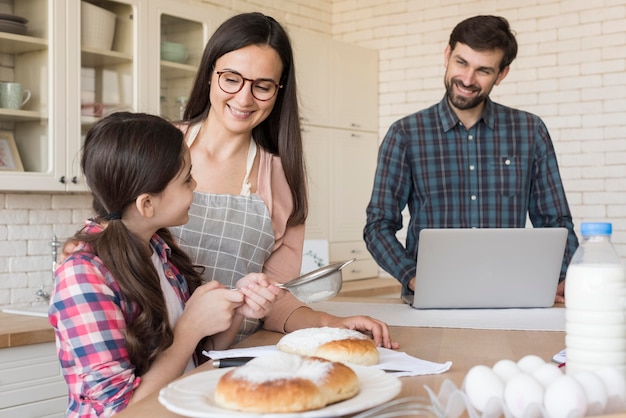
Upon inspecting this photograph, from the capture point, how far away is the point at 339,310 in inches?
85.7

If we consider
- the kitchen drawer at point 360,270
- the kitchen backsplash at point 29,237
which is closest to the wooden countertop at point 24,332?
the kitchen backsplash at point 29,237

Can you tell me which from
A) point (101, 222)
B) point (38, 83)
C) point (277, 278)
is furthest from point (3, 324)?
point (101, 222)

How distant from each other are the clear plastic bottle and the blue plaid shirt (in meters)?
A: 1.68

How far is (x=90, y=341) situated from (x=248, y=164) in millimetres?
838

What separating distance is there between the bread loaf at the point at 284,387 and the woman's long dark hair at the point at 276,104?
984mm

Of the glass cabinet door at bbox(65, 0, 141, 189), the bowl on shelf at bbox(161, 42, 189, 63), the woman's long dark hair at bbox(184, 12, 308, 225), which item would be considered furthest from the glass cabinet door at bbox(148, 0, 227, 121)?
the woman's long dark hair at bbox(184, 12, 308, 225)

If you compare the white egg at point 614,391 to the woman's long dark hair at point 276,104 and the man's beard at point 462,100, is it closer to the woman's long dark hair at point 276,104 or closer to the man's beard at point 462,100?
the woman's long dark hair at point 276,104

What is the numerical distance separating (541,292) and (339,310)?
0.55 metres

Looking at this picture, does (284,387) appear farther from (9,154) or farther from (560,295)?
→ (9,154)

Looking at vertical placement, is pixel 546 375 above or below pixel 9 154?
below

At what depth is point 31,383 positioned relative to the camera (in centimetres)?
298

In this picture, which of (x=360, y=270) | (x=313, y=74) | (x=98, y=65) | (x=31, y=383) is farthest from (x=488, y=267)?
(x=360, y=270)

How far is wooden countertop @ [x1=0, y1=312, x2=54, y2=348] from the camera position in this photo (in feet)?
9.36

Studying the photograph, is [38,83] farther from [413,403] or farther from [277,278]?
[413,403]
